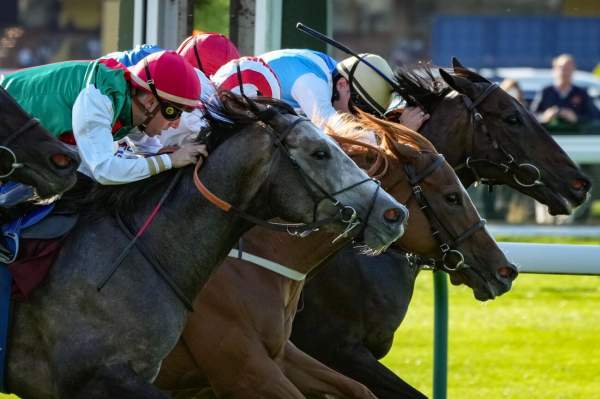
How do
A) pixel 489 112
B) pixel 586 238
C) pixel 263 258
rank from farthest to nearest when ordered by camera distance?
pixel 586 238, pixel 489 112, pixel 263 258

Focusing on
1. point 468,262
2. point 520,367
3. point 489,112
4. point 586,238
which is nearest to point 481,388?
point 520,367

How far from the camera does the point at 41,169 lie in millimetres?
4434

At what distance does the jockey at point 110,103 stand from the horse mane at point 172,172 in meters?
0.08

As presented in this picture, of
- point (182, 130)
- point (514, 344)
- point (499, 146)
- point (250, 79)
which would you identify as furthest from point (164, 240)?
point (514, 344)

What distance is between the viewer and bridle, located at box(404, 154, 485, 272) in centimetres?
558

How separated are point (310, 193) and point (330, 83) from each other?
1622 mm

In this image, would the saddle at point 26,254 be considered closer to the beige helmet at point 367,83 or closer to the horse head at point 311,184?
the horse head at point 311,184

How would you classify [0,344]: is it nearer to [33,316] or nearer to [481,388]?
[33,316]

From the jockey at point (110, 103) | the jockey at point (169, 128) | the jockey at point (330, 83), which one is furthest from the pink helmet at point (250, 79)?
the jockey at point (110, 103)

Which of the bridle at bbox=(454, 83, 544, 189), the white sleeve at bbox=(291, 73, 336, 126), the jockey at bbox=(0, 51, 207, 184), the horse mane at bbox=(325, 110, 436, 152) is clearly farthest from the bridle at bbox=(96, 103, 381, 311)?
the bridle at bbox=(454, 83, 544, 189)

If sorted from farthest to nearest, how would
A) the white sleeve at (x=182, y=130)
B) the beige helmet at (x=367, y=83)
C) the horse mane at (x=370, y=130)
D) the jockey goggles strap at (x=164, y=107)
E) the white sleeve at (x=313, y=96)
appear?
the beige helmet at (x=367, y=83) < the white sleeve at (x=313, y=96) < the horse mane at (x=370, y=130) < the white sleeve at (x=182, y=130) < the jockey goggles strap at (x=164, y=107)

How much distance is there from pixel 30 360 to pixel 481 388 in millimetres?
3873

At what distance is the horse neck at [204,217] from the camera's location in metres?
4.72

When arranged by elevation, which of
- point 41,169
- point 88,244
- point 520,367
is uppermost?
point 41,169
